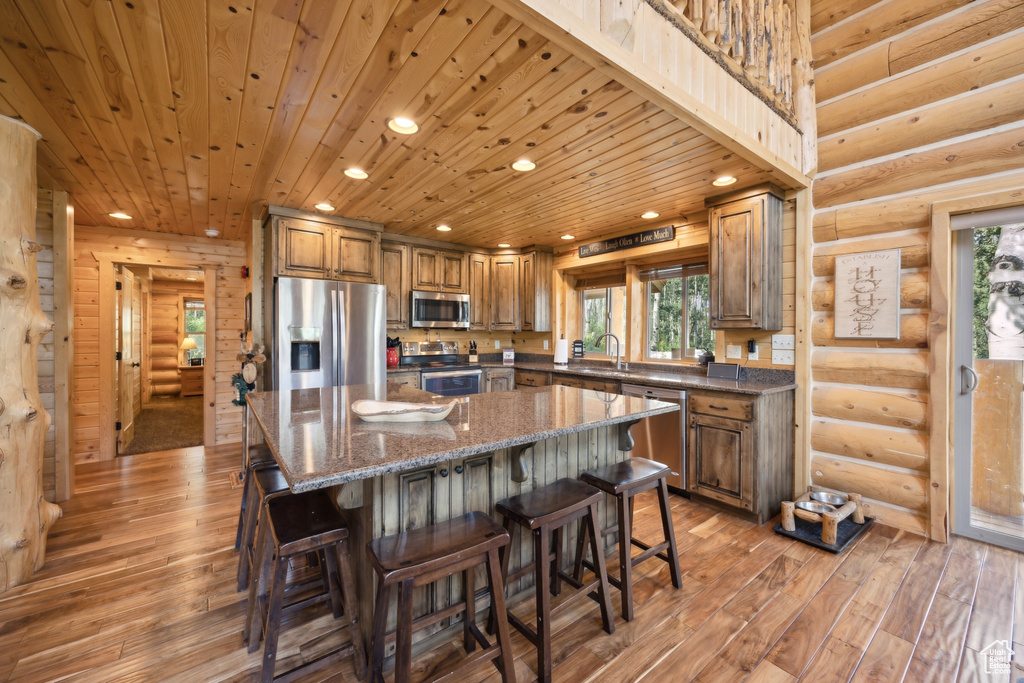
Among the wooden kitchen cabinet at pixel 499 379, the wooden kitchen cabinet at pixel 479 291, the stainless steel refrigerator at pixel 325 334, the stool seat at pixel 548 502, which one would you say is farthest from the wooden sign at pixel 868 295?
the stainless steel refrigerator at pixel 325 334

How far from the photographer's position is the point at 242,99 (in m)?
1.91

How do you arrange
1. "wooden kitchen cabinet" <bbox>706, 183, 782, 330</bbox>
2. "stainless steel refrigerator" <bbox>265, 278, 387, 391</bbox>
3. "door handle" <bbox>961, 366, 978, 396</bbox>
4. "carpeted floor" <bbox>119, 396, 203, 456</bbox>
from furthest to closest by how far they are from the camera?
"carpeted floor" <bbox>119, 396, 203, 456</bbox>
"stainless steel refrigerator" <bbox>265, 278, 387, 391</bbox>
"wooden kitchen cabinet" <bbox>706, 183, 782, 330</bbox>
"door handle" <bbox>961, 366, 978, 396</bbox>

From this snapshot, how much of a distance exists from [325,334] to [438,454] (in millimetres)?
2849

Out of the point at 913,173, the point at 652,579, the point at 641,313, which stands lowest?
the point at 652,579

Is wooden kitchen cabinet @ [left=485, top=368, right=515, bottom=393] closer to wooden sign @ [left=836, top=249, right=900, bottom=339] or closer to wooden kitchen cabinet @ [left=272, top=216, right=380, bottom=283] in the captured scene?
wooden kitchen cabinet @ [left=272, top=216, right=380, bottom=283]

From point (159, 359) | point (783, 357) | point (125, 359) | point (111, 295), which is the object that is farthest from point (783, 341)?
point (159, 359)

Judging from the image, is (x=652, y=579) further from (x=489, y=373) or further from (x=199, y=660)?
(x=489, y=373)

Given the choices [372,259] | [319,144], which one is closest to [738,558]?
[319,144]

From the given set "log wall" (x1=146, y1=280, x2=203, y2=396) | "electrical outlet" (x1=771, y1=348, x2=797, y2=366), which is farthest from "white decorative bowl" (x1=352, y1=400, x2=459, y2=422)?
"log wall" (x1=146, y1=280, x2=203, y2=396)

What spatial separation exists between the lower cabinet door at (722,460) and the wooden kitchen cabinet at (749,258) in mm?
781

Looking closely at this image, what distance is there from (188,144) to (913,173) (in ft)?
14.4

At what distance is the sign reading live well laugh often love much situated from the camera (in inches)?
152

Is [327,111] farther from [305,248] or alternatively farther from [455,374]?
[455,374]

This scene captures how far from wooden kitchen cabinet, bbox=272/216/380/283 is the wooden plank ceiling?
0.23 metres
